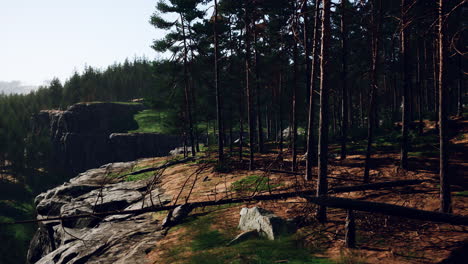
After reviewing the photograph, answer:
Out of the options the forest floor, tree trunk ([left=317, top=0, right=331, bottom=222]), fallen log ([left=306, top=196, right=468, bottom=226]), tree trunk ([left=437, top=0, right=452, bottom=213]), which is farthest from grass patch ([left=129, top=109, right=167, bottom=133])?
fallen log ([left=306, top=196, right=468, bottom=226])

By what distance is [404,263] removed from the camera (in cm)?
623

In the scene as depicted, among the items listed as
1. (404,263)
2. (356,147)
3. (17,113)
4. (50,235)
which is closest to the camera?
(404,263)

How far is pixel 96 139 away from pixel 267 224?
64092mm

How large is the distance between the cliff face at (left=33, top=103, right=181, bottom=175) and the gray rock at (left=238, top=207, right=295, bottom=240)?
4767 cm

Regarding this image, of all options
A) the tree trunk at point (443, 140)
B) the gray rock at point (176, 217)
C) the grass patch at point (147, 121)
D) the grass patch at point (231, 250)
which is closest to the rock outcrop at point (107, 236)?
the gray rock at point (176, 217)

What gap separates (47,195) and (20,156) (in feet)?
160

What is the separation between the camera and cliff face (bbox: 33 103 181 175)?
56.7 metres

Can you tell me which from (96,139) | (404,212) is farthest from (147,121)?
(404,212)

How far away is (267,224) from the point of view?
8.51 metres

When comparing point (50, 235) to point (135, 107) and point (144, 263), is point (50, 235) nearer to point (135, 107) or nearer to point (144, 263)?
point (144, 263)

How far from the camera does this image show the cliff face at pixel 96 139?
56656 mm

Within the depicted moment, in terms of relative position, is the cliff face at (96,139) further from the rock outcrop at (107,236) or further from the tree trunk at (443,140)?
the tree trunk at (443,140)

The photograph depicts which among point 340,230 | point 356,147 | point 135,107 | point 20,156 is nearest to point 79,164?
point 20,156

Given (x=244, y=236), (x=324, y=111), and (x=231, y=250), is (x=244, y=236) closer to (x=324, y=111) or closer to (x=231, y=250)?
(x=231, y=250)
